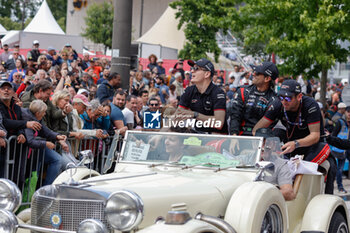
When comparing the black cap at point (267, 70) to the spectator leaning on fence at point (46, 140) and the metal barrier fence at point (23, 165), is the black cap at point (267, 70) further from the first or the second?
the metal barrier fence at point (23, 165)

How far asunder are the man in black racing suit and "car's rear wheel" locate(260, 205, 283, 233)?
1.78 metres

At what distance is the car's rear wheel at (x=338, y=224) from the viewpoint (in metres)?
6.00

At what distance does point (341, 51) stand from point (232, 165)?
500 inches

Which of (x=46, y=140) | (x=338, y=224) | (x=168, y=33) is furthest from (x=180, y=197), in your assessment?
(x=168, y=33)

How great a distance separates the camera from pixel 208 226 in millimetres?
4512

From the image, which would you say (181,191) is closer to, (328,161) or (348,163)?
(328,161)

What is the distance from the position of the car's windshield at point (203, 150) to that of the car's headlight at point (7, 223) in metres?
1.75

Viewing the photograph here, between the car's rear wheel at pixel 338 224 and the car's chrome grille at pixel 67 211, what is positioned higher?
the car's chrome grille at pixel 67 211

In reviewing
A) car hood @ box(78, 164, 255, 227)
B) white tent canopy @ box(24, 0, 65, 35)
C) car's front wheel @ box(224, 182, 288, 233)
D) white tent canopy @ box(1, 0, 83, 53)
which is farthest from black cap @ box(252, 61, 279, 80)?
white tent canopy @ box(24, 0, 65, 35)

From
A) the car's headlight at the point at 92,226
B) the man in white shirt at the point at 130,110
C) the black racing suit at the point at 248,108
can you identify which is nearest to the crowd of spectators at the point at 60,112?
the man in white shirt at the point at 130,110

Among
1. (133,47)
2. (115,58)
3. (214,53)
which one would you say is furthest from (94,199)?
(214,53)

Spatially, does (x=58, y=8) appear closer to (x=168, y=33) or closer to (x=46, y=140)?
(x=168, y=33)

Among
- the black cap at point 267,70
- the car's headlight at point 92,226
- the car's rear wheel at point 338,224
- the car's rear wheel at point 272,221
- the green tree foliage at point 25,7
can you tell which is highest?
the green tree foliage at point 25,7

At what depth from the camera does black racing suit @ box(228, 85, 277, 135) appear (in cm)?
713
